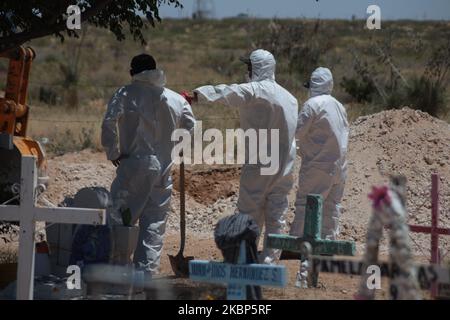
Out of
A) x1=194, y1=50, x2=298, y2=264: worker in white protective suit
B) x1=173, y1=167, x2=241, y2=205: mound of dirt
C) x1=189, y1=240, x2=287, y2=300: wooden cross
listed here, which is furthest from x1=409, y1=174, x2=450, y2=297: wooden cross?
x1=173, y1=167, x2=241, y2=205: mound of dirt

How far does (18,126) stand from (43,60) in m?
32.7

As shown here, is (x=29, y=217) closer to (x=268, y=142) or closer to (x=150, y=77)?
(x=150, y=77)

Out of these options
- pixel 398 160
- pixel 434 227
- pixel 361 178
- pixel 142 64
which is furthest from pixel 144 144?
pixel 398 160

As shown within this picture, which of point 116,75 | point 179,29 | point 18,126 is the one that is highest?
point 179,29

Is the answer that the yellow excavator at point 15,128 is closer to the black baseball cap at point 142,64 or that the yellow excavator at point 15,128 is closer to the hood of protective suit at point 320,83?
the black baseball cap at point 142,64

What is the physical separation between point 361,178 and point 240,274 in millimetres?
8296

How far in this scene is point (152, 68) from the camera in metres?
8.88

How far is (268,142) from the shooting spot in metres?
9.23

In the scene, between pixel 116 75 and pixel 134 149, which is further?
pixel 116 75

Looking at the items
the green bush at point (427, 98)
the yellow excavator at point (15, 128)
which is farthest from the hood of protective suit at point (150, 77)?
the green bush at point (427, 98)

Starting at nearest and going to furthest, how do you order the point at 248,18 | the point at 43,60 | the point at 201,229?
the point at 201,229
the point at 43,60
the point at 248,18

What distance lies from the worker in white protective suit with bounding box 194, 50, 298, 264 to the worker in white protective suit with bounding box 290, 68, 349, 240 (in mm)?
748

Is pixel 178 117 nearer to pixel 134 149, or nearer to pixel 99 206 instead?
pixel 134 149
